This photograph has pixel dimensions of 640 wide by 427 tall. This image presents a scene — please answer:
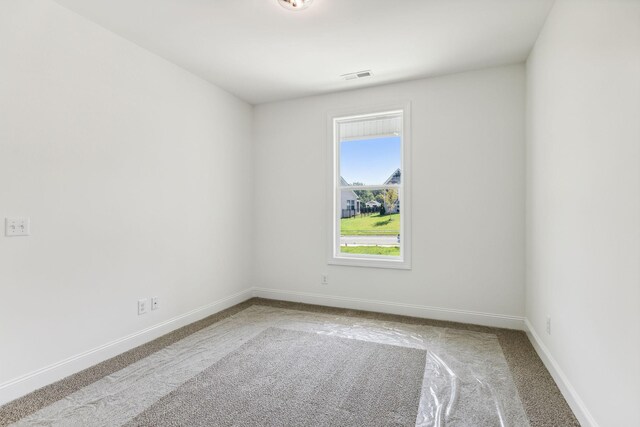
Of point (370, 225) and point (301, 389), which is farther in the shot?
point (370, 225)

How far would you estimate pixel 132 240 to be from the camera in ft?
9.12

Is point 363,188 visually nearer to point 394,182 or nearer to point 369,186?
point 369,186

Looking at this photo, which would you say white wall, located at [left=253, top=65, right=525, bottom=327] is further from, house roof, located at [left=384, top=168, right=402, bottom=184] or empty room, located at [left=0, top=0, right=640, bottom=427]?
house roof, located at [left=384, top=168, right=402, bottom=184]

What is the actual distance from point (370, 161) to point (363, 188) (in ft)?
1.12

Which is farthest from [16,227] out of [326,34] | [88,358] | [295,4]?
[326,34]

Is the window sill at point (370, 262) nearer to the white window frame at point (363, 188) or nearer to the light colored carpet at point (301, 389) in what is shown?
the white window frame at point (363, 188)

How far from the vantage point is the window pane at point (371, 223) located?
12.5 ft

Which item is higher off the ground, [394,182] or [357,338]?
[394,182]

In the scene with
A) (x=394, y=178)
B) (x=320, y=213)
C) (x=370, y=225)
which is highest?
(x=394, y=178)

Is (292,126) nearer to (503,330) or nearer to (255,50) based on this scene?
(255,50)

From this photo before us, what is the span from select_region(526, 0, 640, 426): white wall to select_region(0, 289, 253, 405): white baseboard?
3.21 meters

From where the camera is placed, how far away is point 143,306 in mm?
2883

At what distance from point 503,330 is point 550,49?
248 centimetres

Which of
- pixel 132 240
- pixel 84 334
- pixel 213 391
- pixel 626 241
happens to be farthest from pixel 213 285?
pixel 626 241
